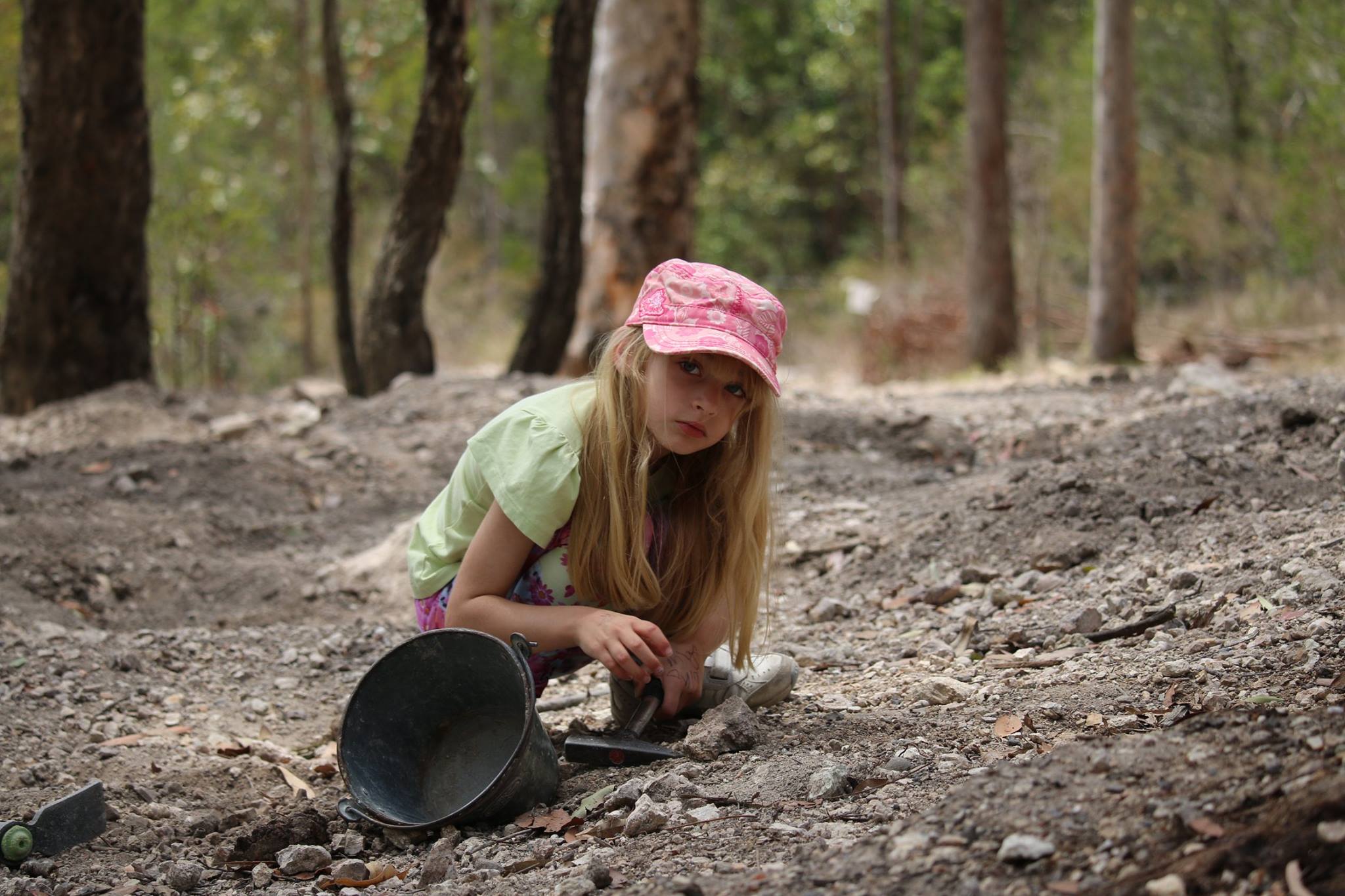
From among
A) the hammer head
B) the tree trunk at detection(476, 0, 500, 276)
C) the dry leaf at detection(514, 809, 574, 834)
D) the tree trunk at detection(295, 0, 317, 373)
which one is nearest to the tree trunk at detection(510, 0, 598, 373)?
the hammer head

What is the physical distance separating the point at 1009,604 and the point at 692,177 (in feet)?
18.8

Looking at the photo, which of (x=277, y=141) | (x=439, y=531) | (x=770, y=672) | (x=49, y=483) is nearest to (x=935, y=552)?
(x=770, y=672)

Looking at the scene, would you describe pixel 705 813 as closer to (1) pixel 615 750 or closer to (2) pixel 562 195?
(1) pixel 615 750

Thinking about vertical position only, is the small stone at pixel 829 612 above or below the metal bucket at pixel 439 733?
below

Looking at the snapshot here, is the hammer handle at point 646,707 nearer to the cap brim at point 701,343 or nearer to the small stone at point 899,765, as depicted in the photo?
the small stone at point 899,765

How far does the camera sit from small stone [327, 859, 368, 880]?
2.21 m

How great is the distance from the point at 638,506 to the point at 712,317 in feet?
1.36

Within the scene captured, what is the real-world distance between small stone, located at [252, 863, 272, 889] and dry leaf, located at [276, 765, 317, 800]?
0.53m

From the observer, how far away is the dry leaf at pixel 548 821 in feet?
7.55

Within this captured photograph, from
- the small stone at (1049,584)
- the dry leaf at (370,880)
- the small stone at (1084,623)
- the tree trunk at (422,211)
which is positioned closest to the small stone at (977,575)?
the small stone at (1049,584)

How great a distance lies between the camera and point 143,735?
10.1ft

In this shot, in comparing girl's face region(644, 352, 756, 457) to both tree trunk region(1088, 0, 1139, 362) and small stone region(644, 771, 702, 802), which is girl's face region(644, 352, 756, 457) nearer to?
small stone region(644, 771, 702, 802)

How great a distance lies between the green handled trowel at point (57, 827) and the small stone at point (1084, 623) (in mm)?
2175

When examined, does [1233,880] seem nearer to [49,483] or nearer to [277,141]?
[49,483]
